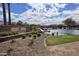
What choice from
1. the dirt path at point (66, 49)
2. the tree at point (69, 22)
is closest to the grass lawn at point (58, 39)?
the dirt path at point (66, 49)

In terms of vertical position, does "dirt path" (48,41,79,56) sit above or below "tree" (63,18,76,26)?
below

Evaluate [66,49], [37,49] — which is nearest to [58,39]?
[66,49]

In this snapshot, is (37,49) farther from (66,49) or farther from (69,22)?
(69,22)

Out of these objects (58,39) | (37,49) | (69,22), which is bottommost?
(37,49)

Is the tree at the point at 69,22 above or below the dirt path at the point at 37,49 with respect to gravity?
above

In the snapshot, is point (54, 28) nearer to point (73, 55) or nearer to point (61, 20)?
point (61, 20)

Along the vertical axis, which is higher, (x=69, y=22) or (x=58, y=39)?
(x=69, y=22)

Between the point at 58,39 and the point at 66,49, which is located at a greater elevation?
the point at 58,39

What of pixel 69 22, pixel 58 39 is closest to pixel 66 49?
pixel 58 39

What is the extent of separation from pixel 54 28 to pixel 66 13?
216 millimetres

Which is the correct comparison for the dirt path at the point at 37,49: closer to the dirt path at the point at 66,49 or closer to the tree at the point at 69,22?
the dirt path at the point at 66,49

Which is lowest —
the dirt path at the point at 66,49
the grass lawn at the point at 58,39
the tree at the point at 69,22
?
the dirt path at the point at 66,49

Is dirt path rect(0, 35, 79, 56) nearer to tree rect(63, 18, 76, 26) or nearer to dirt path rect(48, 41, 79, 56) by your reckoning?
dirt path rect(48, 41, 79, 56)

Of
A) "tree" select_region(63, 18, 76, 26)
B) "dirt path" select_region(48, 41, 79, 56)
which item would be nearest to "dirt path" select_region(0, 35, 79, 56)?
"dirt path" select_region(48, 41, 79, 56)
